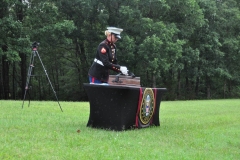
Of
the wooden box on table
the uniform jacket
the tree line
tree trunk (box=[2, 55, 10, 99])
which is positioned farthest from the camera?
tree trunk (box=[2, 55, 10, 99])

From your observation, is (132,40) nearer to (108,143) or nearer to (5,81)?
(5,81)

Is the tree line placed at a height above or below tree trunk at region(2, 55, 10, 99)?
above

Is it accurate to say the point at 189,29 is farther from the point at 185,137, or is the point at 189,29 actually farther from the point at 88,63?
the point at 185,137

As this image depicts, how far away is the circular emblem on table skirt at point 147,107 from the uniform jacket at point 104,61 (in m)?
0.77

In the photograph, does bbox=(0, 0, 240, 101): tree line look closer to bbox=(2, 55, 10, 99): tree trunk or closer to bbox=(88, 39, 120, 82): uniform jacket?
bbox=(2, 55, 10, 99): tree trunk

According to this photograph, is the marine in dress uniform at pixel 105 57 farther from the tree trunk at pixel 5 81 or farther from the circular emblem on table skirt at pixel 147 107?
the tree trunk at pixel 5 81

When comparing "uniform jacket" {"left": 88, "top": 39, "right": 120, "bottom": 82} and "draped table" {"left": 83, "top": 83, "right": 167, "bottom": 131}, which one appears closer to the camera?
"draped table" {"left": 83, "top": 83, "right": 167, "bottom": 131}

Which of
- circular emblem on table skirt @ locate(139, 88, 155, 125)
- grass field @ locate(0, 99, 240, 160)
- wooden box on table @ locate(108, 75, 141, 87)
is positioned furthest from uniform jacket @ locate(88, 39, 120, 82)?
grass field @ locate(0, 99, 240, 160)

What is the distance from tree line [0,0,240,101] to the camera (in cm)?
2581

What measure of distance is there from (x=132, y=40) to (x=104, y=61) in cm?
2049

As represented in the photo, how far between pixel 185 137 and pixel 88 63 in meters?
27.5

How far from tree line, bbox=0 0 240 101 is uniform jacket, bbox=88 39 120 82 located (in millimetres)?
17777

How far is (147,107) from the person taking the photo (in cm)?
681

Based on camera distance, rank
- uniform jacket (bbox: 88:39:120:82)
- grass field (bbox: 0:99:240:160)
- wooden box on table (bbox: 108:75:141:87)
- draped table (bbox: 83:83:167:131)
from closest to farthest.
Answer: grass field (bbox: 0:99:240:160)
draped table (bbox: 83:83:167:131)
wooden box on table (bbox: 108:75:141:87)
uniform jacket (bbox: 88:39:120:82)
